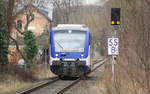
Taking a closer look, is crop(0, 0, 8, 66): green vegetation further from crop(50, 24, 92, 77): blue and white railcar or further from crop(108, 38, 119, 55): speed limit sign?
crop(108, 38, 119, 55): speed limit sign

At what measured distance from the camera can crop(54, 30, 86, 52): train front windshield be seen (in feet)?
76.3

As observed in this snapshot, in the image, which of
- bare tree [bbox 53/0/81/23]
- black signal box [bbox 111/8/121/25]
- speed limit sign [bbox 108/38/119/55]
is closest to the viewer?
black signal box [bbox 111/8/121/25]

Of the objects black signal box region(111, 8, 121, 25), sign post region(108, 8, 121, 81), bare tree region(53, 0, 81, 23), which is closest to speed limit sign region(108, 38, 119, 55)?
sign post region(108, 8, 121, 81)

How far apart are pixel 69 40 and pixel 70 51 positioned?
2.44 ft

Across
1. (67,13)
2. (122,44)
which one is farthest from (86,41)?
(67,13)

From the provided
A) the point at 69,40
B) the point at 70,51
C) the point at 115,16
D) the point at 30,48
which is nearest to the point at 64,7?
the point at 30,48

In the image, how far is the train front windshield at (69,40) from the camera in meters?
23.2

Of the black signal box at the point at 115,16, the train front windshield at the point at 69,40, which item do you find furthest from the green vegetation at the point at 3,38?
the black signal box at the point at 115,16

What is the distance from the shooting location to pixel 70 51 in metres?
23.3

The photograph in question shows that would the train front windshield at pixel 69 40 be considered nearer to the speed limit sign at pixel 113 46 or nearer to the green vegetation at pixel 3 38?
the green vegetation at pixel 3 38

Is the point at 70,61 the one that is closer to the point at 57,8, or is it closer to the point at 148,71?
the point at 148,71

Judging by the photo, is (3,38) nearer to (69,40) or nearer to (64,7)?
(69,40)

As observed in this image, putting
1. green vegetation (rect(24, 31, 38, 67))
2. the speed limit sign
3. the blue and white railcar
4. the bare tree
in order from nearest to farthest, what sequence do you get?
the speed limit sign → the blue and white railcar → green vegetation (rect(24, 31, 38, 67)) → the bare tree

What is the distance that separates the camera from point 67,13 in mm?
47906
